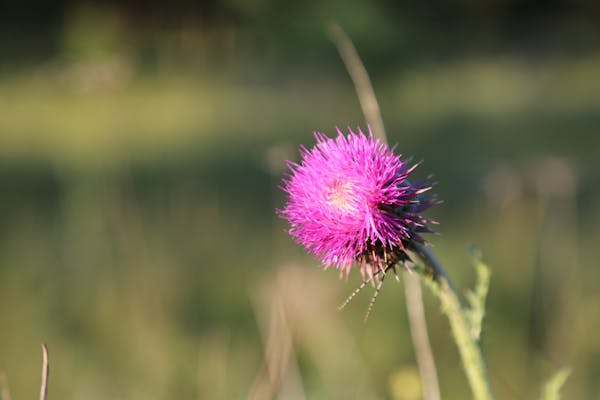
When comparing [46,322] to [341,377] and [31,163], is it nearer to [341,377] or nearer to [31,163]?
[341,377]

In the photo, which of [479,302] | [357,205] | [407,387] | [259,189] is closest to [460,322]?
[479,302]

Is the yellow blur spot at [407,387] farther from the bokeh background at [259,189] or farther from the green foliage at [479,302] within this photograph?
the green foliage at [479,302]

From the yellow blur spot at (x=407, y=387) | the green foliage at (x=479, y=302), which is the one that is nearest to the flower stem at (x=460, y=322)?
the green foliage at (x=479, y=302)

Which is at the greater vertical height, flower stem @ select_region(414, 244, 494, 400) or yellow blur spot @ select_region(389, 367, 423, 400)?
flower stem @ select_region(414, 244, 494, 400)

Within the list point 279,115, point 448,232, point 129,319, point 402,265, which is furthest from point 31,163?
point 402,265

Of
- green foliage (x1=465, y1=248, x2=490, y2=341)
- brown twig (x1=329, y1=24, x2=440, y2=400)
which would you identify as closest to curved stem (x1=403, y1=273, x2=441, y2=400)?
brown twig (x1=329, y1=24, x2=440, y2=400)

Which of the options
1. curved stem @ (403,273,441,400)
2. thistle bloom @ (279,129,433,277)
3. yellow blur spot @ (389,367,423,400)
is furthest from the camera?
yellow blur spot @ (389,367,423,400)

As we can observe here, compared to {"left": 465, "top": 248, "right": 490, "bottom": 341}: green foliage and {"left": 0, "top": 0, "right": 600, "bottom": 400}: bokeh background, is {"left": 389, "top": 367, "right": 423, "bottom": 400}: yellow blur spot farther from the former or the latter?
{"left": 465, "top": 248, "right": 490, "bottom": 341}: green foliage
